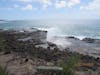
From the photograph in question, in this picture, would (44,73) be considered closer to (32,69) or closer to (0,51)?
(32,69)

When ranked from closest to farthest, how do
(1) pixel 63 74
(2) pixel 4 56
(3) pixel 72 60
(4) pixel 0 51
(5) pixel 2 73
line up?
(5) pixel 2 73
(1) pixel 63 74
(3) pixel 72 60
(2) pixel 4 56
(4) pixel 0 51

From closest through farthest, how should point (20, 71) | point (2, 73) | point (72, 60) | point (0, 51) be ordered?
point (2, 73) < point (72, 60) < point (20, 71) < point (0, 51)

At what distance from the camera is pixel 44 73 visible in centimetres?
867

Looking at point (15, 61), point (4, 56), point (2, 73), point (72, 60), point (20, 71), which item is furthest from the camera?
point (4, 56)

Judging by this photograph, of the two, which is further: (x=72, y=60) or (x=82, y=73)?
(x=82, y=73)

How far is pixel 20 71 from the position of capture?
9.26 metres

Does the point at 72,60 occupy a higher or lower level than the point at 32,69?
higher

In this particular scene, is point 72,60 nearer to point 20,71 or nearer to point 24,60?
point 20,71

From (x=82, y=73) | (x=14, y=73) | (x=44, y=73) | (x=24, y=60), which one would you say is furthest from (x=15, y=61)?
(x=82, y=73)

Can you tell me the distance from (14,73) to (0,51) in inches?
225

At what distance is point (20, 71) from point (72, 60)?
2.56 metres

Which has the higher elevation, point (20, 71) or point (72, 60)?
point (72, 60)

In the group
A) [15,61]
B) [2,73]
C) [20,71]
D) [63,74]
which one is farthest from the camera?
[15,61]

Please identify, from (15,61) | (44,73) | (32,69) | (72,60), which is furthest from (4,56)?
(72,60)
